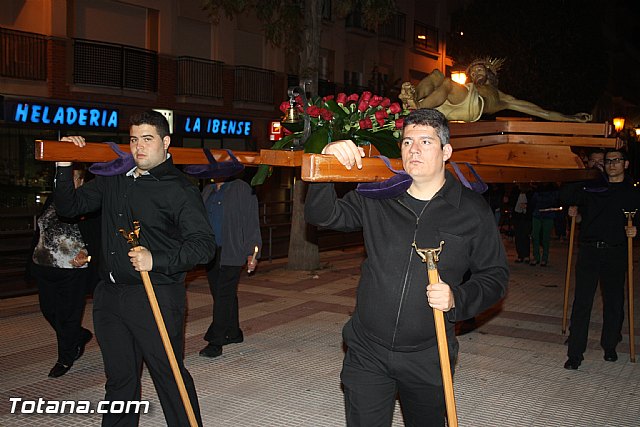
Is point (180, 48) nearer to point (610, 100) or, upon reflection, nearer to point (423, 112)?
Result: point (423, 112)

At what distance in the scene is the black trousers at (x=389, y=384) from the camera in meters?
3.69

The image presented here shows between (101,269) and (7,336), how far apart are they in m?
4.33

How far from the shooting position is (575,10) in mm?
29125

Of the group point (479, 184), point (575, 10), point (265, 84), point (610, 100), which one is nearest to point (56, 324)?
point (479, 184)

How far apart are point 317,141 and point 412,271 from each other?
0.91 metres

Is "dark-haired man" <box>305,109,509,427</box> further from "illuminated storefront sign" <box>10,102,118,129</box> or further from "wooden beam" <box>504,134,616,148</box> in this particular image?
"illuminated storefront sign" <box>10,102,118,129</box>

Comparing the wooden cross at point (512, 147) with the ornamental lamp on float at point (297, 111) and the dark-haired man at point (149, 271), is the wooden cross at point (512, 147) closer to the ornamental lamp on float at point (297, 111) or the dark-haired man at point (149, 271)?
the dark-haired man at point (149, 271)

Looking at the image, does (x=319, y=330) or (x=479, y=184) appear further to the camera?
(x=319, y=330)

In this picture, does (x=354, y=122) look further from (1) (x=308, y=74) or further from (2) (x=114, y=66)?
(2) (x=114, y=66)

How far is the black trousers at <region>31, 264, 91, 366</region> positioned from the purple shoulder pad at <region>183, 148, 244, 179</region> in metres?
1.90

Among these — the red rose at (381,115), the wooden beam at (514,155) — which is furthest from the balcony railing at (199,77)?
the red rose at (381,115)

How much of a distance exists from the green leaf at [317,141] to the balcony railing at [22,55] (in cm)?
1757

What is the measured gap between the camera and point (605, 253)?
7.67m

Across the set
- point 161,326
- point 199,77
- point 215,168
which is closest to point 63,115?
point 199,77
